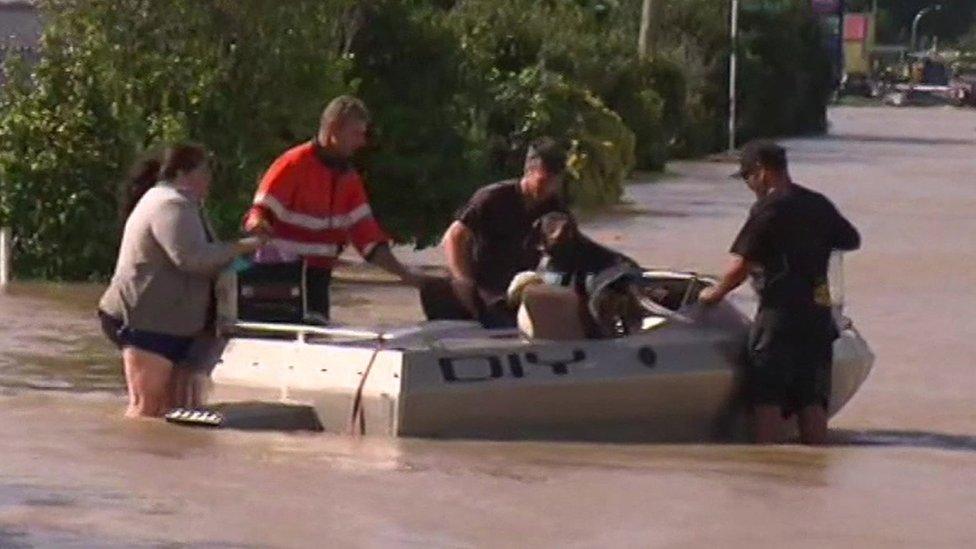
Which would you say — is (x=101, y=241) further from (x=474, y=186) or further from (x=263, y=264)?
(x=263, y=264)

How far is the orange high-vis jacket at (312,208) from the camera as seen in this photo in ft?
44.2

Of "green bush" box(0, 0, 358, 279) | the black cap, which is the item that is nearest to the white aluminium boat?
the black cap

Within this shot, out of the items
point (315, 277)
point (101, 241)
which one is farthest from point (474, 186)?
point (315, 277)

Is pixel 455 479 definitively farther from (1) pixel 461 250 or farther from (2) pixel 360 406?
(1) pixel 461 250

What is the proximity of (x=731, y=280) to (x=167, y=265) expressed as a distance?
8.61ft

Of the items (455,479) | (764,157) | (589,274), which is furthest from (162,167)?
(764,157)

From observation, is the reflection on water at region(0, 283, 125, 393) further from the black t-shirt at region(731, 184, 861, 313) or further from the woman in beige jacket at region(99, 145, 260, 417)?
the black t-shirt at region(731, 184, 861, 313)

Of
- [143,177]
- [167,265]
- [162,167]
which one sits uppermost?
[162,167]

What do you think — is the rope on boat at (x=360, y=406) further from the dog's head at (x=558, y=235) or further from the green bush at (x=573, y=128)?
the green bush at (x=573, y=128)

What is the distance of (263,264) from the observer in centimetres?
1352

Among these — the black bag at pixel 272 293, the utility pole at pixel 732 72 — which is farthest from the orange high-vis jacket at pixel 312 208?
the utility pole at pixel 732 72

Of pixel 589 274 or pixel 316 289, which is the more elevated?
pixel 589 274

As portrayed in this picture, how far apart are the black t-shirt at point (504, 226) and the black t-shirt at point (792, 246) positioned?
961 mm

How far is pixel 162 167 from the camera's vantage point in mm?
13148
